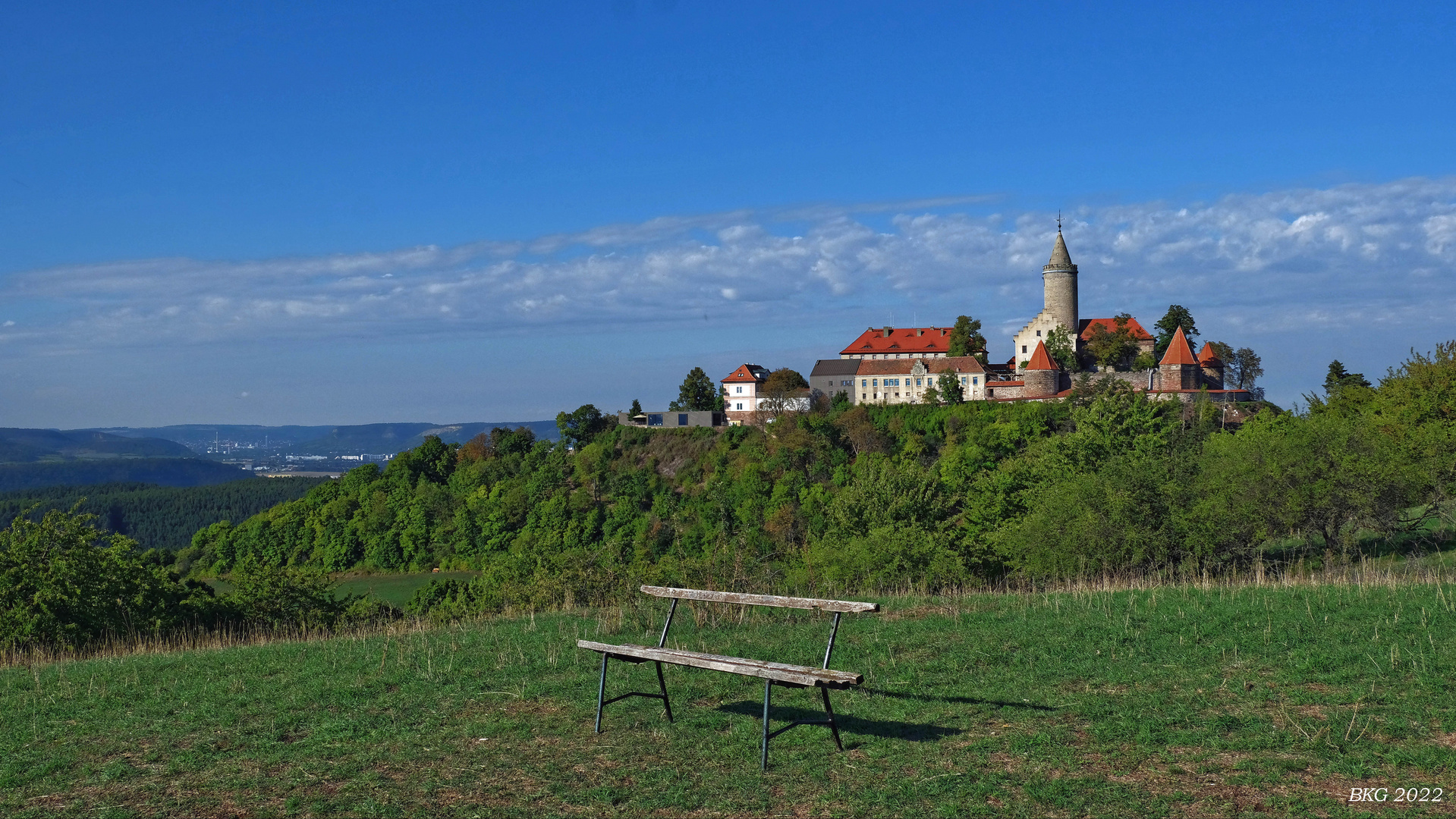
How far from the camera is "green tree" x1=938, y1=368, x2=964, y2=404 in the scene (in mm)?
83250

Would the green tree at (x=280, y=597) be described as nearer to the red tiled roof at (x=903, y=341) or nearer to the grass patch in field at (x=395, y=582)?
the grass patch in field at (x=395, y=582)

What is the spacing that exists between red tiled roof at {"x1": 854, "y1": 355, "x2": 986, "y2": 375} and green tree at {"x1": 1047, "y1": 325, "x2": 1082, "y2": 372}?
5.92m

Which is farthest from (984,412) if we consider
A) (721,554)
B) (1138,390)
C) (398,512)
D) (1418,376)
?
(721,554)

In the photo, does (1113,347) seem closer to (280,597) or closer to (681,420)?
(681,420)

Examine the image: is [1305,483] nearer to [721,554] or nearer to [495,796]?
[721,554]

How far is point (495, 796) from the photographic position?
6.22 metres

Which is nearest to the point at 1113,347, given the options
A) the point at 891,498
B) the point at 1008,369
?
the point at 1008,369

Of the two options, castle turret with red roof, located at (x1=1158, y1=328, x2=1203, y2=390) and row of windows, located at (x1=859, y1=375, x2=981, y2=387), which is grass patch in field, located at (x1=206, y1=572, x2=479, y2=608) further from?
castle turret with red roof, located at (x1=1158, y1=328, x2=1203, y2=390)

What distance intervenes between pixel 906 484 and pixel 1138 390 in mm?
43662

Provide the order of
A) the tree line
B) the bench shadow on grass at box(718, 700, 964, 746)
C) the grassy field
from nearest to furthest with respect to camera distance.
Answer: the grassy field < the bench shadow on grass at box(718, 700, 964, 746) < the tree line

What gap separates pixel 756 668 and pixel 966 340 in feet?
295

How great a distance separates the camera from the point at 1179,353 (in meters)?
77.0

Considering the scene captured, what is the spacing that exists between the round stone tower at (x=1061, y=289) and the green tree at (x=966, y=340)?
6412mm

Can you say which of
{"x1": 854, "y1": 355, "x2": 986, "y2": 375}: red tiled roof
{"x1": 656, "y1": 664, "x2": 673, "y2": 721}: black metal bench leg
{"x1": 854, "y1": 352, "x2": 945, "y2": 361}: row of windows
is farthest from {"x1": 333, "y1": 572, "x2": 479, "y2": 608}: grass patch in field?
{"x1": 656, "y1": 664, "x2": 673, "y2": 721}: black metal bench leg
